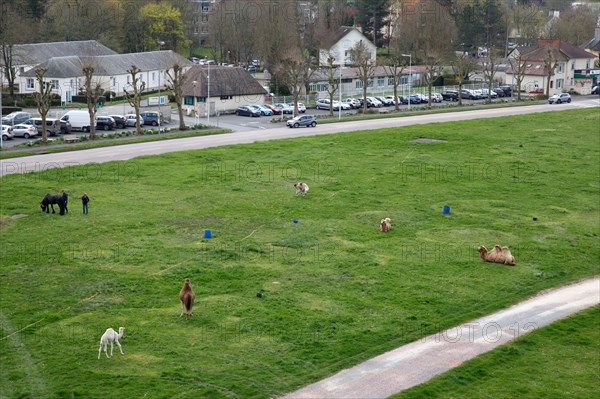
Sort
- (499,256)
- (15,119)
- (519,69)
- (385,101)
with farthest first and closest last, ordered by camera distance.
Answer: (519,69)
(385,101)
(15,119)
(499,256)

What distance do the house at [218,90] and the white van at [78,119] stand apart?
48.2 ft

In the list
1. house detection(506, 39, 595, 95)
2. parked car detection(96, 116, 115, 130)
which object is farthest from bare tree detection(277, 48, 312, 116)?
house detection(506, 39, 595, 95)

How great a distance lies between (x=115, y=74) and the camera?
3935 inches

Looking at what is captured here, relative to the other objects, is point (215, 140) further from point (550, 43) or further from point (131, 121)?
point (550, 43)

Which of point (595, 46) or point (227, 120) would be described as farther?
point (595, 46)

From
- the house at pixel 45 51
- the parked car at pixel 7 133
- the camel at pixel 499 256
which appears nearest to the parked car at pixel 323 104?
the house at pixel 45 51

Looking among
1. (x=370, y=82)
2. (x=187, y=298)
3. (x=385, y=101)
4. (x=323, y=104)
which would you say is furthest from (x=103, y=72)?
(x=187, y=298)

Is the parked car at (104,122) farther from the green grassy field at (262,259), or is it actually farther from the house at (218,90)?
the green grassy field at (262,259)

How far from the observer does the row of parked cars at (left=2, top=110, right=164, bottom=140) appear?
230ft

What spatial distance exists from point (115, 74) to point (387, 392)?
8177 centimetres

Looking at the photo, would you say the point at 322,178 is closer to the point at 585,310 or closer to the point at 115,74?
the point at 585,310

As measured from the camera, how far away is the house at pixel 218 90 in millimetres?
89250

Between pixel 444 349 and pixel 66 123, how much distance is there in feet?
173

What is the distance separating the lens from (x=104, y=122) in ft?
249
